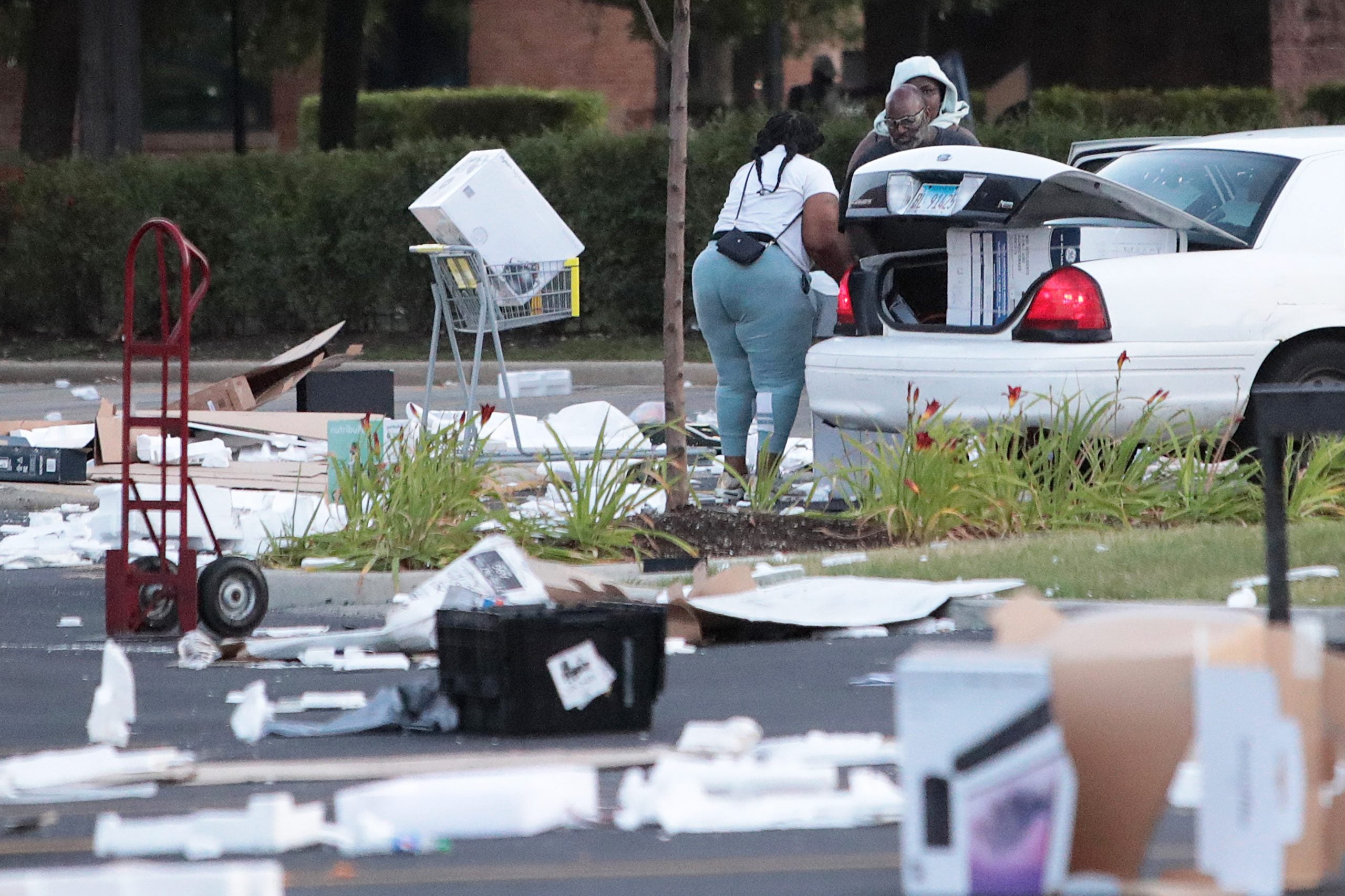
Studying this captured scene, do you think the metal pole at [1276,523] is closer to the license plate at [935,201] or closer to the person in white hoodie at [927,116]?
the license plate at [935,201]

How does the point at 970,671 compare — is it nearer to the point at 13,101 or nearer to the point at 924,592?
the point at 924,592

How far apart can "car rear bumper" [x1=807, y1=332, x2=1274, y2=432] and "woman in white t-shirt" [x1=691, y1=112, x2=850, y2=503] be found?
705 mm

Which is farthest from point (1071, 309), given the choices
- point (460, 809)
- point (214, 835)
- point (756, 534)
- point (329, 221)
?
point (329, 221)

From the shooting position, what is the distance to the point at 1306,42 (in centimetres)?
2805

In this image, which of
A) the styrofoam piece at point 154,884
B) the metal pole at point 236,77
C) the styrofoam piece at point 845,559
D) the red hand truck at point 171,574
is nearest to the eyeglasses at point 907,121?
the styrofoam piece at point 845,559

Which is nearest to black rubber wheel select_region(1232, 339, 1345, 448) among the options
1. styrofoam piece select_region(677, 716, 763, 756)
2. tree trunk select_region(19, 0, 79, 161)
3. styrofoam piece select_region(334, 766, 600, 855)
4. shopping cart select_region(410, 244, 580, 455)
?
shopping cart select_region(410, 244, 580, 455)

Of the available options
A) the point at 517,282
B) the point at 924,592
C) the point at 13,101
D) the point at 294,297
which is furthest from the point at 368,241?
the point at 13,101

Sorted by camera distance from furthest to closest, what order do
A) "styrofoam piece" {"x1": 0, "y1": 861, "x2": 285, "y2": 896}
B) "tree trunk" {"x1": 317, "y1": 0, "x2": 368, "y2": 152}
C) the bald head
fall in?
"tree trunk" {"x1": 317, "y1": 0, "x2": 368, "y2": 152} → the bald head → "styrofoam piece" {"x1": 0, "y1": 861, "x2": 285, "y2": 896}

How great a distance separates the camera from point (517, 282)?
11.2 metres

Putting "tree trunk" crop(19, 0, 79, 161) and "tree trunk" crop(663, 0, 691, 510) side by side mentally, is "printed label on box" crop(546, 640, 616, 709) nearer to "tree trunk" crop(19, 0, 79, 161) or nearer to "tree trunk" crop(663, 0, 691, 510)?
"tree trunk" crop(663, 0, 691, 510)

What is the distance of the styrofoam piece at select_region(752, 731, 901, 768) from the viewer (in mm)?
4812

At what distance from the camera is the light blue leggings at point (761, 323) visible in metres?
9.34

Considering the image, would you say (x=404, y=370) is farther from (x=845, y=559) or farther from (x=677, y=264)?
(x=845, y=559)

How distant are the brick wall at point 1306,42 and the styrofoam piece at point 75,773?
2547 centimetres
